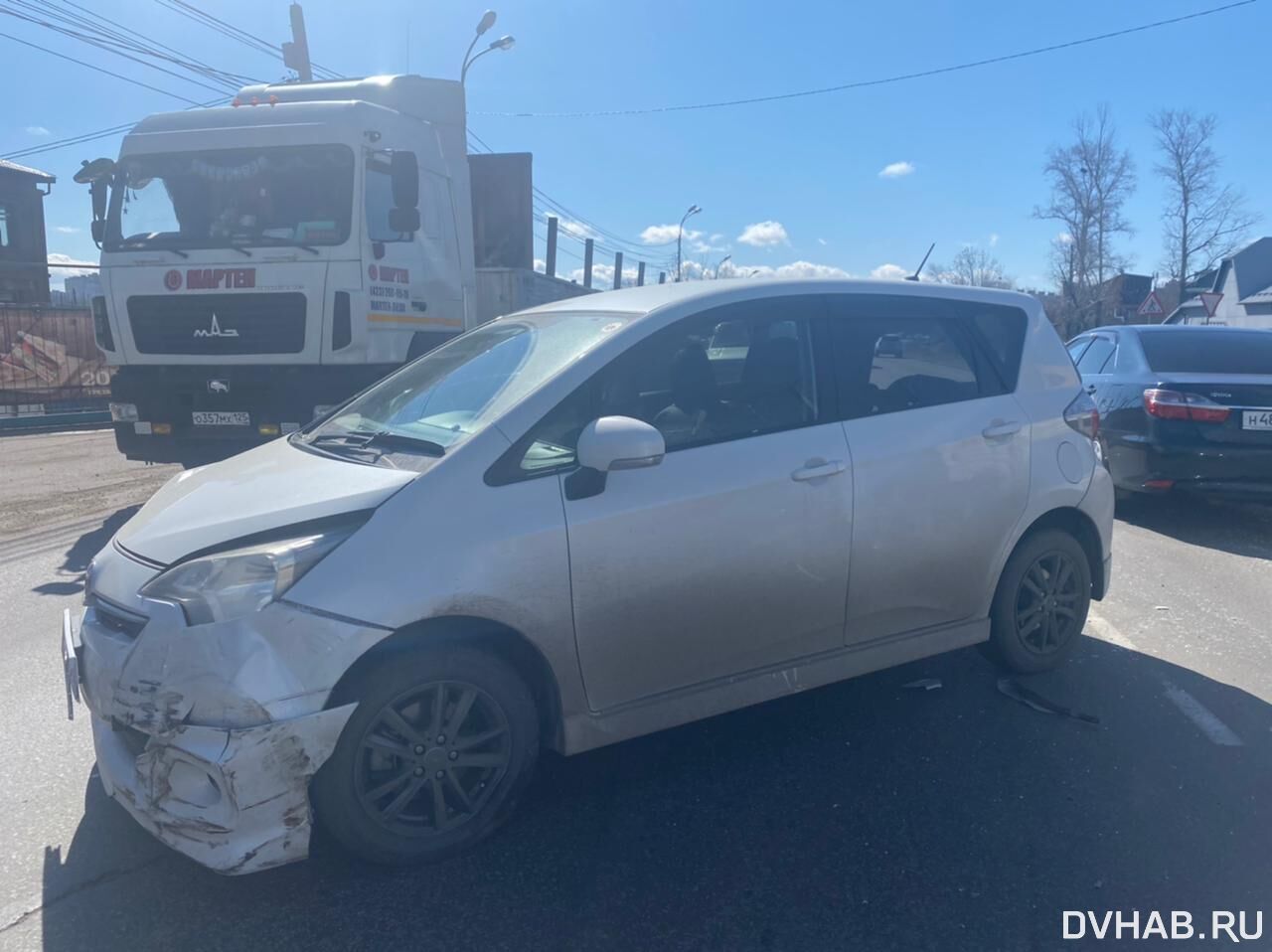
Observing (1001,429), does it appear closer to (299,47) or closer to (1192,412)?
(1192,412)

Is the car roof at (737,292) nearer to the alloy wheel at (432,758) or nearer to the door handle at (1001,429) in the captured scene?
the door handle at (1001,429)

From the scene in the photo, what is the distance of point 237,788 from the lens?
9.05 feet

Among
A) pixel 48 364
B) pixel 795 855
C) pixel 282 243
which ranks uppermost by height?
pixel 282 243

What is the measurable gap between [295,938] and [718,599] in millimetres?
1710

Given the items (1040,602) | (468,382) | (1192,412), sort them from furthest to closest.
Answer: (1192,412), (1040,602), (468,382)

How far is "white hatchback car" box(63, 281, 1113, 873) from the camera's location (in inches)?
112

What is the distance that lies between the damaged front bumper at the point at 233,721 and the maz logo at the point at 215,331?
19.2ft

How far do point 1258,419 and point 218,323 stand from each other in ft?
27.5

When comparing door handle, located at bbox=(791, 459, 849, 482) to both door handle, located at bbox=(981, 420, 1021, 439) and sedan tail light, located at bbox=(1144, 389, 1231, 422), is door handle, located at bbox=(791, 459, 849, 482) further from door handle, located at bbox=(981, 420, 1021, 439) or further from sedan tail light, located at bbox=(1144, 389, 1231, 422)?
sedan tail light, located at bbox=(1144, 389, 1231, 422)

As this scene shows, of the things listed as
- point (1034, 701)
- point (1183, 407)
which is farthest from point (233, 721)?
point (1183, 407)

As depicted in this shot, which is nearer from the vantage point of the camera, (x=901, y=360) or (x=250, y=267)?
(x=901, y=360)

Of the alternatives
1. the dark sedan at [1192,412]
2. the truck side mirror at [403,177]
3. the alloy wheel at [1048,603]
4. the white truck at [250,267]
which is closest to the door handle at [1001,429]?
the alloy wheel at [1048,603]

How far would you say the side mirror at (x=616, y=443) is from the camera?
3.19m

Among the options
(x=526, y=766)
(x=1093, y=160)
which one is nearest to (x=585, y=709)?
(x=526, y=766)
